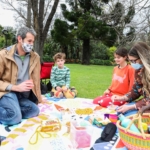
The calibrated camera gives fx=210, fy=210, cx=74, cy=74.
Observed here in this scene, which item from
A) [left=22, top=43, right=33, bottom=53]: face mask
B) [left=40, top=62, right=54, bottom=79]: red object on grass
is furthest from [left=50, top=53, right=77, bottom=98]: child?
[left=22, top=43, right=33, bottom=53]: face mask

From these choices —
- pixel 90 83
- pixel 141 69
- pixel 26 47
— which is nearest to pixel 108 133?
pixel 141 69

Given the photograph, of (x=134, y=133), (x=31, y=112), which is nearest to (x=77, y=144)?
(x=134, y=133)

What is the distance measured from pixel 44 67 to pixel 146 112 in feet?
8.56

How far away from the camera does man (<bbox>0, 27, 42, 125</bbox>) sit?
2384mm

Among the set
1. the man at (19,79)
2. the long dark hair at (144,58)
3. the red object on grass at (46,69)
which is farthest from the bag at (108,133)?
the red object on grass at (46,69)

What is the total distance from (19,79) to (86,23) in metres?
12.5

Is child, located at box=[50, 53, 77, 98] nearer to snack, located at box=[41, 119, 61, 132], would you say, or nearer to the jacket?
the jacket

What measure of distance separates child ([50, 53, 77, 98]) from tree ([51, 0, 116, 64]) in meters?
10.8

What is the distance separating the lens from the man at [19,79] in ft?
7.82

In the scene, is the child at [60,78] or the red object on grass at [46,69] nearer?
the child at [60,78]

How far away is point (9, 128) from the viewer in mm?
2260

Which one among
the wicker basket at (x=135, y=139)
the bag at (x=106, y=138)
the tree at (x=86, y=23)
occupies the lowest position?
the bag at (x=106, y=138)

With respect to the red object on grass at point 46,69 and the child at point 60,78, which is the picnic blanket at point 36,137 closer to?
the child at point 60,78

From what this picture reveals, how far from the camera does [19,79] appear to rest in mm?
2600
